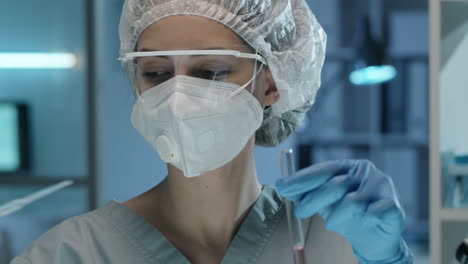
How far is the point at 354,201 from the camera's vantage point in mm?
785

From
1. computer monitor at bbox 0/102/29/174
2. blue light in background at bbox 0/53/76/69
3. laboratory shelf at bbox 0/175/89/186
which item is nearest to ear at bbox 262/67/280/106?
laboratory shelf at bbox 0/175/89/186

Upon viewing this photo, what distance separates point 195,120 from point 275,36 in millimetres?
249

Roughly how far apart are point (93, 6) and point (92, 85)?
0.40 metres

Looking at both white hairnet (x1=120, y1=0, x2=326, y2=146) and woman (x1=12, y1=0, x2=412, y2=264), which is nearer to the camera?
woman (x1=12, y1=0, x2=412, y2=264)

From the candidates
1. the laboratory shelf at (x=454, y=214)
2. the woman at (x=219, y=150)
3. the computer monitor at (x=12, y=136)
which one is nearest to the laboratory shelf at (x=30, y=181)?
the computer monitor at (x=12, y=136)

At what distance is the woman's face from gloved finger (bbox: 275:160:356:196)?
261 mm

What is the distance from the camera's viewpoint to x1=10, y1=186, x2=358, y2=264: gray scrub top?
3.19 feet

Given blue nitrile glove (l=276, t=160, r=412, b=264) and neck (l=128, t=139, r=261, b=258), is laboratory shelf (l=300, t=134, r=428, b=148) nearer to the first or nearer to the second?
neck (l=128, t=139, r=261, b=258)

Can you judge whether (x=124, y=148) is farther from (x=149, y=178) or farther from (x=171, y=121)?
(x=171, y=121)

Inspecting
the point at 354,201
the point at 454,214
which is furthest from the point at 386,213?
the point at 454,214

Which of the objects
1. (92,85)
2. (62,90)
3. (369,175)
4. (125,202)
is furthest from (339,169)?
(62,90)

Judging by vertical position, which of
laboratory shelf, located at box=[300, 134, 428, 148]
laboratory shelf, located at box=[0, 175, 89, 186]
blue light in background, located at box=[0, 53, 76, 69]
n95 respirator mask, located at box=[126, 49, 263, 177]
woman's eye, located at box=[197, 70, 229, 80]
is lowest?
laboratory shelf, located at box=[0, 175, 89, 186]

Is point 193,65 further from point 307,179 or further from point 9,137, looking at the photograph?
point 9,137

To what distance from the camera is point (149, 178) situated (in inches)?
45.8
